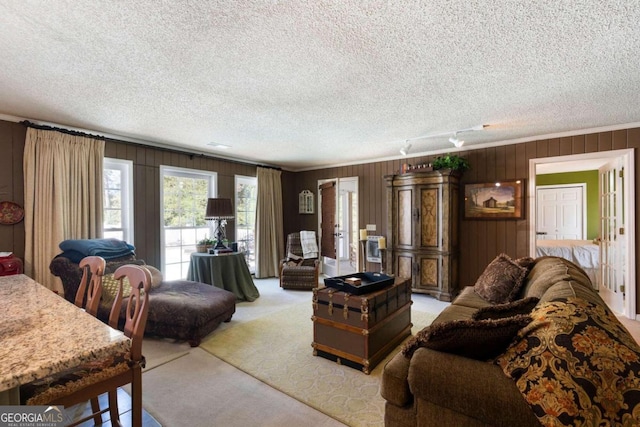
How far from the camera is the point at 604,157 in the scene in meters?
3.86

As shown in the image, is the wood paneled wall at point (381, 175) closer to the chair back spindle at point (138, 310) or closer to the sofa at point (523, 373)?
the chair back spindle at point (138, 310)

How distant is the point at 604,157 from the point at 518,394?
4257 millimetres

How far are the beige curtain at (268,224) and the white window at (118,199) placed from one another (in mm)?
2235

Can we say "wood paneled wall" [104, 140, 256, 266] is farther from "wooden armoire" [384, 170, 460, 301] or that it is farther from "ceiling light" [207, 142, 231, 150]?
"wooden armoire" [384, 170, 460, 301]

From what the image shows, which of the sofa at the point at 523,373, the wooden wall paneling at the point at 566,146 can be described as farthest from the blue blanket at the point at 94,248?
the wooden wall paneling at the point at 566,146

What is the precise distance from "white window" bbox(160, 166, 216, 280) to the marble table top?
11.0ft

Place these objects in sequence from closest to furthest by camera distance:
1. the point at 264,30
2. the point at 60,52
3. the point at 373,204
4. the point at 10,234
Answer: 1. the point at 264,30
2. the point at 60,52
3. the point at 10,234
4. the point at 373,204

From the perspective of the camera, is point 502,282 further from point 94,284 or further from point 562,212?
point 562,212

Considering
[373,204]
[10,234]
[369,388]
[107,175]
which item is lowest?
[369,388]

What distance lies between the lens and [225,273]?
170 inches

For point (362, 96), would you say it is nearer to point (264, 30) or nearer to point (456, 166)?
point (264, 30)

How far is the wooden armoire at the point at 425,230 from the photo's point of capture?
4.48 metres

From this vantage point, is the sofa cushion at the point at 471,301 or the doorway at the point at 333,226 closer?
the sofa cushion at the point at 471,301

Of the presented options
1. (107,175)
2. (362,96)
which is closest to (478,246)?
(362,96)
